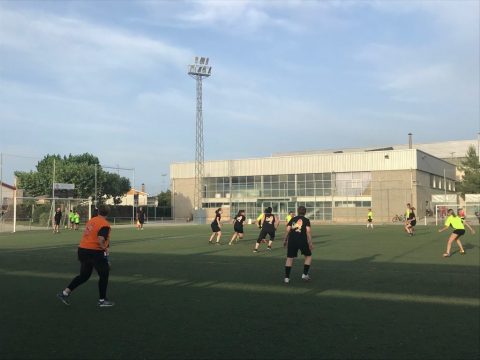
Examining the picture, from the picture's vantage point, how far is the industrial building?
60156 millimetres

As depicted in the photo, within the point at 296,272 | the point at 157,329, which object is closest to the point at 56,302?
the point at 157,329

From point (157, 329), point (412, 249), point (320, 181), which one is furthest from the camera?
point (320, 181)

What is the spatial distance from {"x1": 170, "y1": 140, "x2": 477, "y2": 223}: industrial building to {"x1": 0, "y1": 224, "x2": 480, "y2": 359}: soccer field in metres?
42.3

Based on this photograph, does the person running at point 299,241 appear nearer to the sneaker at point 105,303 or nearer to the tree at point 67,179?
the sneaker at point 105,303

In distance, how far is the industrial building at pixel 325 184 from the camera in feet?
197

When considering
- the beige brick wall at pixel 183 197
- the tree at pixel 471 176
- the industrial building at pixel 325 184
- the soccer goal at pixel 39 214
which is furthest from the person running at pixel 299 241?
the beige brick wall at pixel 183 197

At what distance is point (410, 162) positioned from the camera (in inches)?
2360

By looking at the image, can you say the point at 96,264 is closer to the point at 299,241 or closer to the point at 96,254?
the point at 96,254

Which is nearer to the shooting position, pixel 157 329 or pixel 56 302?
pixel 157 329

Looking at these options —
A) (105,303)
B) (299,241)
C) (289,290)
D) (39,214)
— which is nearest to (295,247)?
(299,241)

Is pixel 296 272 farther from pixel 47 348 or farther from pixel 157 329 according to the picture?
pixel 47 348

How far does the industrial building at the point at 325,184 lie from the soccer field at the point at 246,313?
42.3m

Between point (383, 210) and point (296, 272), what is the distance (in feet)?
163

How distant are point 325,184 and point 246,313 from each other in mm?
58461
